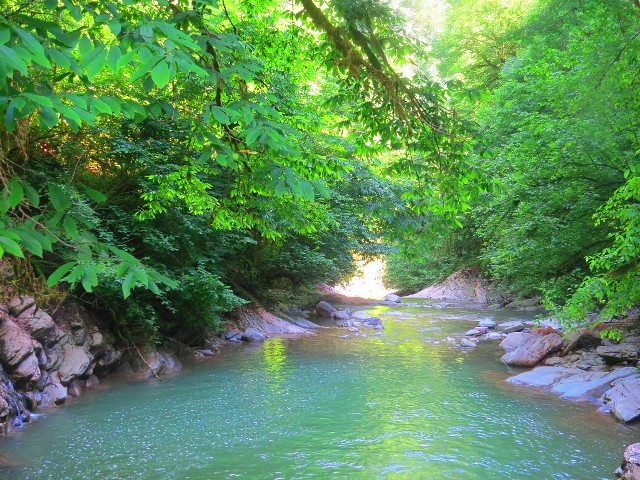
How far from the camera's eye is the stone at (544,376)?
35.4ft

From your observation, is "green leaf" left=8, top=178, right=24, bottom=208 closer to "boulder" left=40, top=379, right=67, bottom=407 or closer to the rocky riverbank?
the rocky riverbank

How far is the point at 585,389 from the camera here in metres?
9.88

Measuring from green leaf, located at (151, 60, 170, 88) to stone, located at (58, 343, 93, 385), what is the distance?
8.63 meters

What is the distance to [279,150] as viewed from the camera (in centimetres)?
263

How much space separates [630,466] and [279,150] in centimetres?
586

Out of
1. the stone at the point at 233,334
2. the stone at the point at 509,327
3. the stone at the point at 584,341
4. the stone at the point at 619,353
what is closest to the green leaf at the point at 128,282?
the stone at the point at 619,353

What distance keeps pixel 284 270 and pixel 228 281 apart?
2924 mm

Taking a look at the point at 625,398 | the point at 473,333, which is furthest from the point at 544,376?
the point at 473,333

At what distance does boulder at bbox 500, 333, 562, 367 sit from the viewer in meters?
12.8

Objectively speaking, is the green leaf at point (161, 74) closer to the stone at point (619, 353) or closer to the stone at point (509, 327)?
the stone at point (619, 353)

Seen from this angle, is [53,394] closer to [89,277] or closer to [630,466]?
[89,277]

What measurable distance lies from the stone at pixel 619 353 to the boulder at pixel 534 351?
1438 mm

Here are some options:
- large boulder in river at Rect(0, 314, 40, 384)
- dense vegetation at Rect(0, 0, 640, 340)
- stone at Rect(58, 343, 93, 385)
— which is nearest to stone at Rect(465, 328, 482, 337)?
dense vegetation at Rect(0, 0, 640, 340)

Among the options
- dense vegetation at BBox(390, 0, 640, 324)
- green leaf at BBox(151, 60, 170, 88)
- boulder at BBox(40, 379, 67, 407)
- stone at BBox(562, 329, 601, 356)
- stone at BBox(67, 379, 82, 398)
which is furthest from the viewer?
stone at BBox(562, 329, 601, 356)
